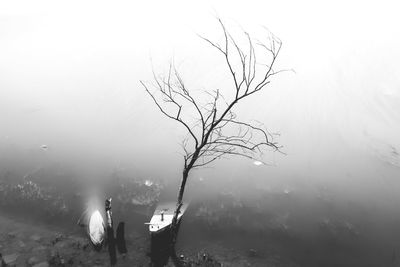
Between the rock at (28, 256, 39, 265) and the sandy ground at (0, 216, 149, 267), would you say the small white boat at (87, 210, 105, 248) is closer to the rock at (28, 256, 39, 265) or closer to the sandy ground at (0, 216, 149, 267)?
the sandy ground at (0, 216, 149, 267)

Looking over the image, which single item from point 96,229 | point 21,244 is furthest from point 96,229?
point 21,244

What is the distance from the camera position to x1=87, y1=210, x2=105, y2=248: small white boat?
30.5 feet

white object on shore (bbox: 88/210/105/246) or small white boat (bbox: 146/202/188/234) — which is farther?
white object on shore (bbox: 88/210/105/246)

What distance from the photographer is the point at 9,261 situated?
8617mm

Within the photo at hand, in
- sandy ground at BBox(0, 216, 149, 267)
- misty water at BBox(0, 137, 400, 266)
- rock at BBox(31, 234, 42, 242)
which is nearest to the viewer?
sandy ground at BBox(0, 216, 149, 267)

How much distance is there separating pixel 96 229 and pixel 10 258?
2337mm

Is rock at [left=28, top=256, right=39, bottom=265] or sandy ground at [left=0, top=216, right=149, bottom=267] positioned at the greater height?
sandy ground at [left=0, top=216, right=149, bottom=267]

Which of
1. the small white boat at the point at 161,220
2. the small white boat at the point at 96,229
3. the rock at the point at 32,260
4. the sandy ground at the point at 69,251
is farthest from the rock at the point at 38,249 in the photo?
the small white boat at the point at 161,220

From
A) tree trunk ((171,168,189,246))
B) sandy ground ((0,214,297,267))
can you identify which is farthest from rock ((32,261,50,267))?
tree trunk ((171,168,189,246))

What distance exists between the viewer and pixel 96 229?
Answer: 9.73 metres

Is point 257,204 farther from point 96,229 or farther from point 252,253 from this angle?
point 96,229

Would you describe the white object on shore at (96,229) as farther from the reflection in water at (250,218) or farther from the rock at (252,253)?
the rock at (252,253)

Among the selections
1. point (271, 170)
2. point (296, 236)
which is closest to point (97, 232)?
point (296, 236)

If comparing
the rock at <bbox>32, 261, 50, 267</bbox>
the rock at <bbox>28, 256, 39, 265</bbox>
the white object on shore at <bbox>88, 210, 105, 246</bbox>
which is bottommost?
the rock at <bbox>32, 261, 50, 267</bbox>
